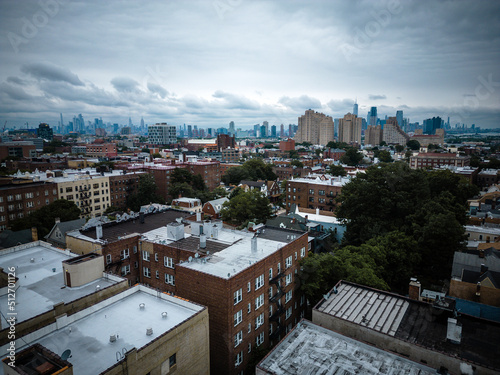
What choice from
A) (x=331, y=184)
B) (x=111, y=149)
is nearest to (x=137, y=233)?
(x=331, y=184)

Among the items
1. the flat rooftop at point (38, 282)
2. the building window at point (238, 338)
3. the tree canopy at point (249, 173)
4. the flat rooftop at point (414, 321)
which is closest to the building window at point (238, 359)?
the building window at point (238, 338)

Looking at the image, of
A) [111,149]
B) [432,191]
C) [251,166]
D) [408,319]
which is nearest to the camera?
[408,319]

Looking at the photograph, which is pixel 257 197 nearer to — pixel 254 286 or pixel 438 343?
pixel 254 286

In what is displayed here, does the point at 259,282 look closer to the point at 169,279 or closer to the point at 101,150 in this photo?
the point at 169,279

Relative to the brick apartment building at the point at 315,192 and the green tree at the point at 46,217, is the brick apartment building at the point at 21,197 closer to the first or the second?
the green tree at the point at 46,217

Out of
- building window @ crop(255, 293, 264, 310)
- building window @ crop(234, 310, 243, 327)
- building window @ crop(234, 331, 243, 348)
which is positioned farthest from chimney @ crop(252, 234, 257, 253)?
building window @ crop(234, 331, 243, 348)

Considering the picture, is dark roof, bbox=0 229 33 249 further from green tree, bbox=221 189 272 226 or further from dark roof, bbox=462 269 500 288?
dark roof, bbox=462 269 500 288
